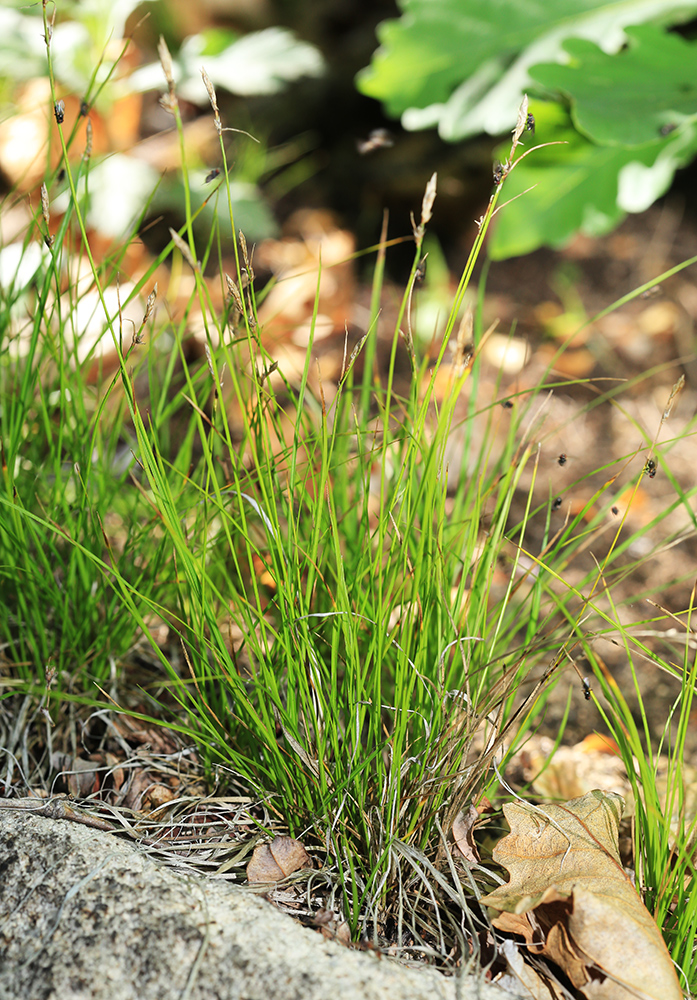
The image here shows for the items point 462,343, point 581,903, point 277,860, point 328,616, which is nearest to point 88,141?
point 462,343

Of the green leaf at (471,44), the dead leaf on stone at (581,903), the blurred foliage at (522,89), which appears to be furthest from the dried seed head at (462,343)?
the green leaf at (471,44)

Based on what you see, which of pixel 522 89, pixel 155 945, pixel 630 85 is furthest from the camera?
pixel 522 89

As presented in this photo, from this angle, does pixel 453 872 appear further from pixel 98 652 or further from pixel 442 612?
pixel 98 652

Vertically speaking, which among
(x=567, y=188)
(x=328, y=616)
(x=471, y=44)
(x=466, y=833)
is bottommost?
(x=466, y=833)

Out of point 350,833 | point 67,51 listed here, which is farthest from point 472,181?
point 350,833

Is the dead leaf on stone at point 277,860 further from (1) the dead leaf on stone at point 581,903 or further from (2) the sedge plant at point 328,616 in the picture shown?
(1) the dead leaf on stone at point 581,903

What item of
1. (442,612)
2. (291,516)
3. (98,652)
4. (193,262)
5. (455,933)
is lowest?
(455,933)

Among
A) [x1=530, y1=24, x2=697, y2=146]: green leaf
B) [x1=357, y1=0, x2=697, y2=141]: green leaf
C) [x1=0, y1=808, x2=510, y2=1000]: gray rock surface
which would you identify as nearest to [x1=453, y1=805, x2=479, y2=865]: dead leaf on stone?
[x1=0, y1=808, x2=510, y2=1000]: gray rock surface

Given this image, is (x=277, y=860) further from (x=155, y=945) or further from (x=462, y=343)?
(x=462, y=343)
